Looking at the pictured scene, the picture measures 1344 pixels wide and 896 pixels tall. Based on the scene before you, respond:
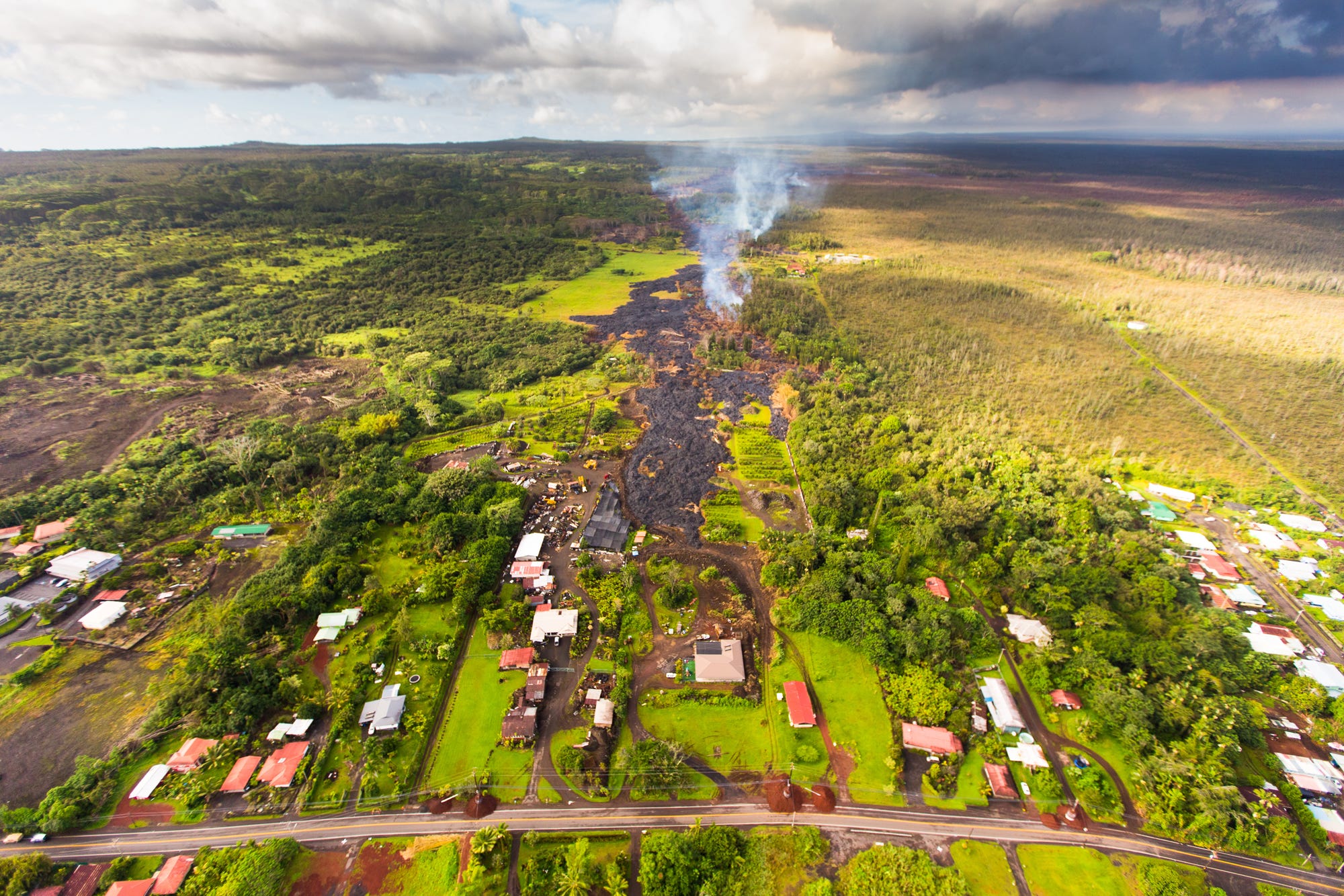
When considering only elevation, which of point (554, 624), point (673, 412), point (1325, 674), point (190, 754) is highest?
point (673, 412)

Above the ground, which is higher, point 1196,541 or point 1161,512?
point 1161,512

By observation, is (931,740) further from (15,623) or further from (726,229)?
(726,229)

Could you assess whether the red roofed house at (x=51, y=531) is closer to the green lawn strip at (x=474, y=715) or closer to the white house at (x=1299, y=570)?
the green lawn strip at (x=474, y=715)

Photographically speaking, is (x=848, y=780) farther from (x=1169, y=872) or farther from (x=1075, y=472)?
(x=1075, y=472)

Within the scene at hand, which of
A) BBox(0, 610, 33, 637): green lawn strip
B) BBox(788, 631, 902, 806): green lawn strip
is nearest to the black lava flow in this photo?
BBox(788, 631, 902, 806): green lawn strip

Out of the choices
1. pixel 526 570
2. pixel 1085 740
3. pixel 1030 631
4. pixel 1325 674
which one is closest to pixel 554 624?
pixel 526 570

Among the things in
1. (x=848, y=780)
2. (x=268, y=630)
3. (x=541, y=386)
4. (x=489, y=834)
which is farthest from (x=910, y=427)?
(x=268, y=630)
